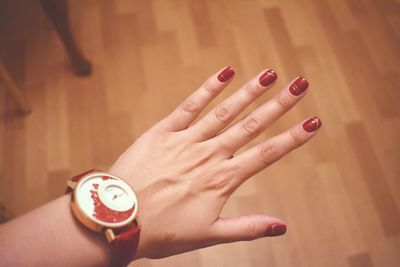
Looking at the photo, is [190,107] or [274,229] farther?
[190,107]

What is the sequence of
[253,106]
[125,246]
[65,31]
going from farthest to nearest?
1. [253,106]
2. [65,31]
3. [125,246]

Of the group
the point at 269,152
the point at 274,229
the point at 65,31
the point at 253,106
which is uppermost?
the point at 65,31

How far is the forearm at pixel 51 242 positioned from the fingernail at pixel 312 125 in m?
0.47

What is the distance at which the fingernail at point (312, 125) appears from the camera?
2.42 ft

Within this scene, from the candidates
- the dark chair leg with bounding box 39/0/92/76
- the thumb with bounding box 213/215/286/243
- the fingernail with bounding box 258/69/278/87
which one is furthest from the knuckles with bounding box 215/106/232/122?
the dark chair leg with bounding box 39/0/92/76

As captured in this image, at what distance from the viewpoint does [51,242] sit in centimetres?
62

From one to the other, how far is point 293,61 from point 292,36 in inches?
5.9

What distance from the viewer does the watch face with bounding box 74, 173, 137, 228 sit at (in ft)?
2.03

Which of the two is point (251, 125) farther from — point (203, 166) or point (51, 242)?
point (51, 242)

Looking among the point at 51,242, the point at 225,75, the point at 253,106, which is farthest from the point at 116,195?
the point at 253,106

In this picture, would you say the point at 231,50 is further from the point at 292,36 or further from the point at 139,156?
the point at 139,156

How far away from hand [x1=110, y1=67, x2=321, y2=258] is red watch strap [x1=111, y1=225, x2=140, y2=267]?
57 mm

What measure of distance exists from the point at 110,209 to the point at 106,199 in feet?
0.07

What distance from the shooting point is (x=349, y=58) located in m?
1.60
